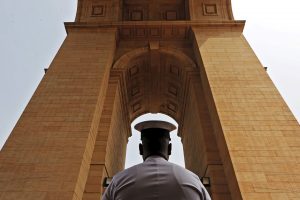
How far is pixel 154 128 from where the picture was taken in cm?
217

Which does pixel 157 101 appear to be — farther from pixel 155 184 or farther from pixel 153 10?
pixel 155 184

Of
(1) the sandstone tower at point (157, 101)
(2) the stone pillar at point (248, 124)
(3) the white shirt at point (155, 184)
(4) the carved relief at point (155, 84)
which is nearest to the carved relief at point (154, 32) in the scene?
(1) the sandstone tower at point (157, 101)

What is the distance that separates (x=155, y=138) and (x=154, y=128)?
84mm

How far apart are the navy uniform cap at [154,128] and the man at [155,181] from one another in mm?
18

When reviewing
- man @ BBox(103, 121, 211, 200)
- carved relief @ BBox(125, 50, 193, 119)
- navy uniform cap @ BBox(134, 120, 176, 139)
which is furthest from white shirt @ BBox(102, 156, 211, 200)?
carved relief @ BBox(125, 50, 193, 119)

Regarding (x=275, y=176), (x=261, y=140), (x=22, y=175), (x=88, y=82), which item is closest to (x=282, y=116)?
(x=261, y=140)

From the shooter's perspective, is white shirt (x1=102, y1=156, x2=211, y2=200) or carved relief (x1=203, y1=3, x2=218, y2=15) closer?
white shirt (x1=102, y1=156, x2=211, y2=200)

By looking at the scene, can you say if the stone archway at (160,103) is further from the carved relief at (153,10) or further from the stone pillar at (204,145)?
the carved relief at (153,10)

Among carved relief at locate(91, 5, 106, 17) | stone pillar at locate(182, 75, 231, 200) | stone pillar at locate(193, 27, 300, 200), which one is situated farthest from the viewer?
carved relief at locate(91, 5, 106, 17)

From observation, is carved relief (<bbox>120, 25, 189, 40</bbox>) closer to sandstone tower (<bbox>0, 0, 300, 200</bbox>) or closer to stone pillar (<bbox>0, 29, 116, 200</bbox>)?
sandstone tower (<bbox>0, 0, 300, 200</bbox>)

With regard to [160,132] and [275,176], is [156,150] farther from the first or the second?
[275,176]

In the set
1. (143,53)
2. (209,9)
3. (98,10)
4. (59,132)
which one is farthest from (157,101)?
(59,132)

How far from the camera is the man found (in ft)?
A: 5.96

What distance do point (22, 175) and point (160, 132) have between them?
5479 millimetres
